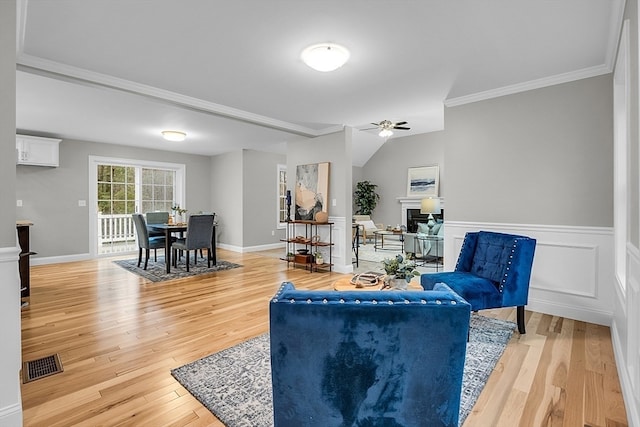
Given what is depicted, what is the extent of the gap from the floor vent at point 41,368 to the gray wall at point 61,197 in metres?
4.68

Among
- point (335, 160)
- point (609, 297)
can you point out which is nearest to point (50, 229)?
point (335, 160)

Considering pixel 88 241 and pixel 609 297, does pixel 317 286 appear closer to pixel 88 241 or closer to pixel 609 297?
pixel 609 297

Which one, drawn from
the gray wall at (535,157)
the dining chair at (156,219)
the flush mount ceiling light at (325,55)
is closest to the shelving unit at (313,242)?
the gray wall at (535,157)

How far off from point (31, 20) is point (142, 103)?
1.69 meters

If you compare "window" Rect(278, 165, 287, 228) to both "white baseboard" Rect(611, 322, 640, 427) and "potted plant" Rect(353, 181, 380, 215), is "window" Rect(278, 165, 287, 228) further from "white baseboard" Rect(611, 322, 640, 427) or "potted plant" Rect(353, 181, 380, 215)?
"white baseboard" Rect(611, 322, 640, 427)

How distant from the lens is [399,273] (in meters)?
2.38

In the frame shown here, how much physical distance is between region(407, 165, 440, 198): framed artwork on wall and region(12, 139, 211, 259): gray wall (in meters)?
7.02

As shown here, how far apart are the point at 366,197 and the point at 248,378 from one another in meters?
8.10

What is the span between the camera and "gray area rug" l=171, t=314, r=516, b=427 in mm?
1755

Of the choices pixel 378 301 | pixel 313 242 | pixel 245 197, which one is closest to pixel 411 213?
pixel 313 242

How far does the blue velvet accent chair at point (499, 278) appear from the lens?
2.66 metres

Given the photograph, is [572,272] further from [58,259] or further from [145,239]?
[58,259]

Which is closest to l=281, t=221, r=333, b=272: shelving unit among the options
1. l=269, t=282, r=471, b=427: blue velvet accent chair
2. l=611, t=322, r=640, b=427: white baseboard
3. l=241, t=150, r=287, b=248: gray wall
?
l=241, t=150, r=287, b=248: gray wall

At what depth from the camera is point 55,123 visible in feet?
16.5
